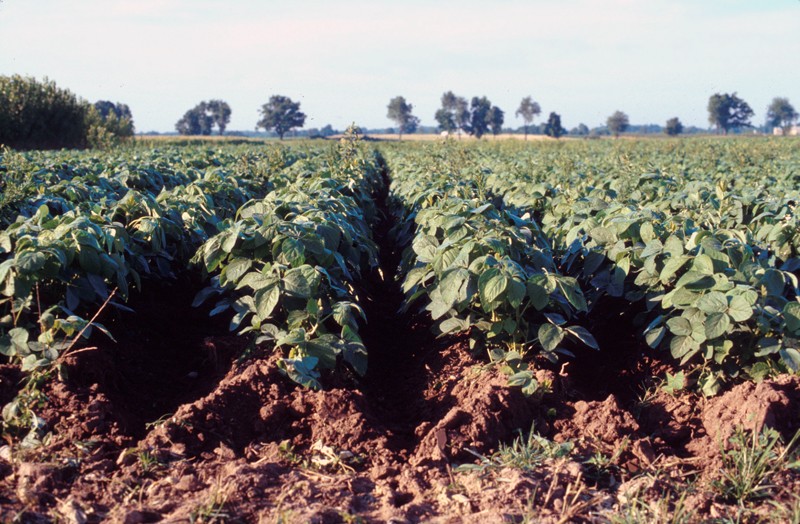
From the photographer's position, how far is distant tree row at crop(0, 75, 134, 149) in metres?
30.2

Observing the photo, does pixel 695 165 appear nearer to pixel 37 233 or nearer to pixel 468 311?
pixel 468 311

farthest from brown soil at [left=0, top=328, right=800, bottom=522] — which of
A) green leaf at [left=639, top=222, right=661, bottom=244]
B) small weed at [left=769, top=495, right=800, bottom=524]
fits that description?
green leaf at [left=639, top=222, right=661, bottom=244]

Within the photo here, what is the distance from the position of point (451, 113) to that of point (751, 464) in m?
111

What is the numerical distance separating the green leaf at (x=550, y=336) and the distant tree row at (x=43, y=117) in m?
29.0

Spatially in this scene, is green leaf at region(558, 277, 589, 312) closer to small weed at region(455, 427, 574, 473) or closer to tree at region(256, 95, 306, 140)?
small weed at region(455, 427, 574, 473)

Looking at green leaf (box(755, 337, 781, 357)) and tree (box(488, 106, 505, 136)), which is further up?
tree (box(488, 106, 505, 136))

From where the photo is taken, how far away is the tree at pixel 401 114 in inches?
4542

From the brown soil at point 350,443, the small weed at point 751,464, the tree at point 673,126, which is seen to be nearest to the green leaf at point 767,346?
the brown soil at point 350,443

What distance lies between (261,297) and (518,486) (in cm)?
164

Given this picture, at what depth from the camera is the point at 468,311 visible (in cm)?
390

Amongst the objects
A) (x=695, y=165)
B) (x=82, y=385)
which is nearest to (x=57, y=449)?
(x=82, y=385)

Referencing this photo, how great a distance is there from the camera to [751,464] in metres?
2.51

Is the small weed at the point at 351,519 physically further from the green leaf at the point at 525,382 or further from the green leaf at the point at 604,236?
Result: the green leaf at the point at 604,236

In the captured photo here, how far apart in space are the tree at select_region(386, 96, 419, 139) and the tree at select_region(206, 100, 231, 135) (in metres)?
28.4
